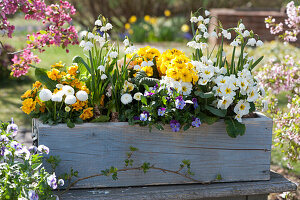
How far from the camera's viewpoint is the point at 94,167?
5.64 feet

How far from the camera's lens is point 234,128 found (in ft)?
5.66

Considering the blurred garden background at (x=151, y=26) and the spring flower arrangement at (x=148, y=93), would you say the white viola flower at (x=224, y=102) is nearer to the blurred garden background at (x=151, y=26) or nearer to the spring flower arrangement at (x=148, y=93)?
the spring flower arrangement at (x=148, y=93)

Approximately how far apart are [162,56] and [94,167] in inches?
24.0

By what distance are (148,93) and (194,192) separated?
47 centimetres

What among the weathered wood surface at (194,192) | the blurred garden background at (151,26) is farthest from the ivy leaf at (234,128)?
the blurred garden background at (151,26)

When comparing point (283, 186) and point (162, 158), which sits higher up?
point (162, 158)

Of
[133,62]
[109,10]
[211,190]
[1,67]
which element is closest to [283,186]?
[211,190]

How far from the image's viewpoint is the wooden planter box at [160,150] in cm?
168

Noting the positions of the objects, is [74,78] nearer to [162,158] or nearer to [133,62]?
[133,62]

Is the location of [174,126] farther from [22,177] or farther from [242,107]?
[22,177]

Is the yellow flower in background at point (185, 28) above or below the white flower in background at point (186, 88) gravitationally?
above

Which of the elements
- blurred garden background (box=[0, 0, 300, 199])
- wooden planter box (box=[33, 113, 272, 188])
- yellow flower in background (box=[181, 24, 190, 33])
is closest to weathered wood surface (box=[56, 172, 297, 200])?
wooden planter box (box=[33, 113, 272, 188])

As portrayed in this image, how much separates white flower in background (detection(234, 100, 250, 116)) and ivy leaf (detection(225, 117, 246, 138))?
0.15 feet

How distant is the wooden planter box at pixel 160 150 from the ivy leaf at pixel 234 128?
4 centimetres
